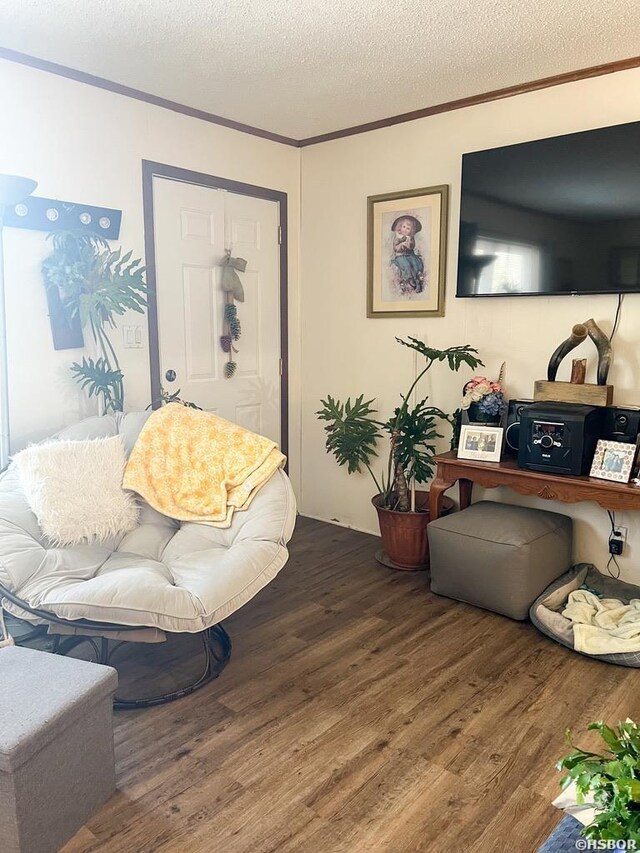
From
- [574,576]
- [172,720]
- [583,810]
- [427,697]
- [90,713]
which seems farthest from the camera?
[574,576]

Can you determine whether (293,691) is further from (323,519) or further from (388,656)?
(323,519)

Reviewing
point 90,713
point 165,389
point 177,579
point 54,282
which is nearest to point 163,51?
point 54,282

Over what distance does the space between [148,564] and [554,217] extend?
7.84 ft

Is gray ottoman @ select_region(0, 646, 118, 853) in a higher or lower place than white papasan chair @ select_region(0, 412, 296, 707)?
lower

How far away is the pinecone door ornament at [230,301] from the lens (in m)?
3.79

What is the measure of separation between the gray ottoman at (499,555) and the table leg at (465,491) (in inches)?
11.8

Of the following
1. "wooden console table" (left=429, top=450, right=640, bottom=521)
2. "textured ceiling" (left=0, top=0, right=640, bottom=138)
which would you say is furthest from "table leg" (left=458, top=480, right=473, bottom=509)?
"textured ceiling" (left=0, top=0, right=640, bottom=138)

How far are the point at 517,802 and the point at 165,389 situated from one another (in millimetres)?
2588

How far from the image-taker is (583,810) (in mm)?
1145

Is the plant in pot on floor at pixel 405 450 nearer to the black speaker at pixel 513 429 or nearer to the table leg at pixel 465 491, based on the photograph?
the table leg at pixel 465 491

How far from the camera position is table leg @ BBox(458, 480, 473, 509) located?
11.5 feet

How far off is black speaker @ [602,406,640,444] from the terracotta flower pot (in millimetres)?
930

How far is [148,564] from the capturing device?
2438 mm

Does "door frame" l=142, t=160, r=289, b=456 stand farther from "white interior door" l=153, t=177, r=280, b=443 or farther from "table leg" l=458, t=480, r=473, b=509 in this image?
"table leg" l=458, t=480, r=473, b=509
